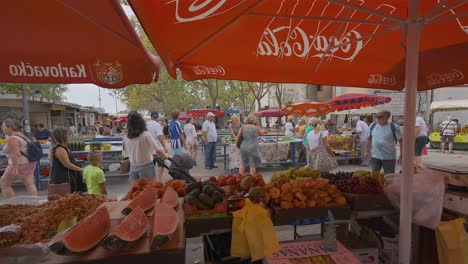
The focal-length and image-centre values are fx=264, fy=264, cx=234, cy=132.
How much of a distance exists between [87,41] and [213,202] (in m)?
1.95

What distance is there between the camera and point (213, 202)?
272 cm

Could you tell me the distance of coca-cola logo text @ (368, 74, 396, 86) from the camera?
11.3ft

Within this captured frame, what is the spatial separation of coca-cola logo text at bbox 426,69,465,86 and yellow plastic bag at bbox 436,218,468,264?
1.73 meters

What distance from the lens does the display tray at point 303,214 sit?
9.24 feet

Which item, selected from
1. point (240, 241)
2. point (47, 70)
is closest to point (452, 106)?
point (240, 241)

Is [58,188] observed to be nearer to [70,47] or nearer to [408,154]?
[70,47]

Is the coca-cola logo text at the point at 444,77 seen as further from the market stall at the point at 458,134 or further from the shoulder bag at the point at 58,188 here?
the market stall at the point at 458,134

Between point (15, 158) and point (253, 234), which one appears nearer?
point (253, 234)

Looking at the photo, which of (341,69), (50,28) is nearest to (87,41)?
(50,28)

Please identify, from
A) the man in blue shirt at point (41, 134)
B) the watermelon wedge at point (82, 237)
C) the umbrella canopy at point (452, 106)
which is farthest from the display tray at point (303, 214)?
the umbrella canopy at point (452, 106)

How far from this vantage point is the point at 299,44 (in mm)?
3010

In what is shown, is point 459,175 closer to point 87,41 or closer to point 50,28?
point 87,41

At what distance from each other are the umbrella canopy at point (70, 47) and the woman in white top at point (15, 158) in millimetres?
4173

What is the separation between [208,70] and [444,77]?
3.00 m
